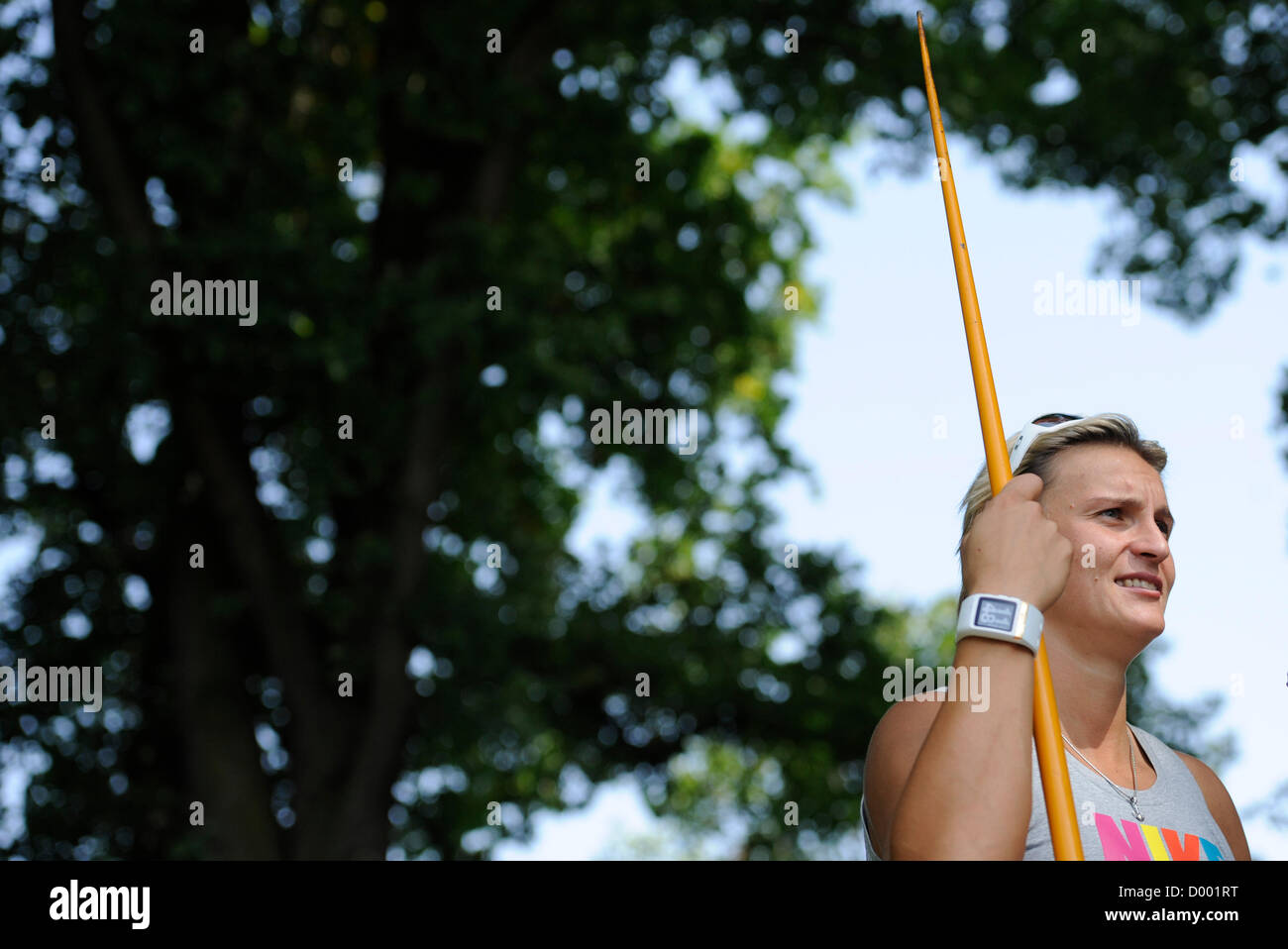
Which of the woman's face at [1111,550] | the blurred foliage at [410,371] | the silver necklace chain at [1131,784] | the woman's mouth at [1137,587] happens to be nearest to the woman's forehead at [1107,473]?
the woman's face at [1111,550]

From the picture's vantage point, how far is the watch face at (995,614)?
5.67 ft

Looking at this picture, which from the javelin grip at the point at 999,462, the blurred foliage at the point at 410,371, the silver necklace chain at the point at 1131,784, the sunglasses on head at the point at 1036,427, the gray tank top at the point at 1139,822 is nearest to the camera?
the javelin grip at the point at 999,462

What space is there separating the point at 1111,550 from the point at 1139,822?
0.44 metres

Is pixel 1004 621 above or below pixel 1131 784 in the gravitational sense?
above

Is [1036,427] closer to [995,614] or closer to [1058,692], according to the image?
[1058,692]

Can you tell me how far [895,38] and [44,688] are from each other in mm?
8765

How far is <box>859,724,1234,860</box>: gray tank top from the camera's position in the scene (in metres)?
1.91

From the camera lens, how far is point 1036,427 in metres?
2.26

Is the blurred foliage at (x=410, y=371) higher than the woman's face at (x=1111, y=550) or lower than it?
higher
